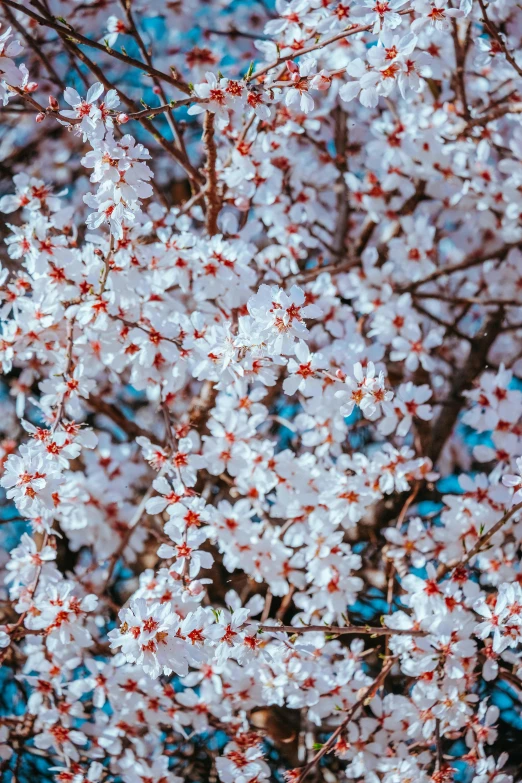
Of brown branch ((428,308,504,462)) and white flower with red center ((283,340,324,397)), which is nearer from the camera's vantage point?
white flower with red center ((283,340,324,397))

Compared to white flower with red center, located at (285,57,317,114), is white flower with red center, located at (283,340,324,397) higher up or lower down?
lower down

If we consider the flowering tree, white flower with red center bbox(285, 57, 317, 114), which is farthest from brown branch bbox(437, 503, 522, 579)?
white flower with red center bbox(285, 57, 317, 114)

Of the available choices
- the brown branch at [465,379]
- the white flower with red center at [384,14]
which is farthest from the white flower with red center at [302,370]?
the brown branch at [465,379]

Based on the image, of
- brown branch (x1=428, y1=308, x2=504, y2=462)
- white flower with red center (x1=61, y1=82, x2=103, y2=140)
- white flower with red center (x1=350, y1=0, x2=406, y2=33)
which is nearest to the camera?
white flower with red center (x1=61, y1=82, x2=103, y2=140)

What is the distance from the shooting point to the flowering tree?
2.23 metres

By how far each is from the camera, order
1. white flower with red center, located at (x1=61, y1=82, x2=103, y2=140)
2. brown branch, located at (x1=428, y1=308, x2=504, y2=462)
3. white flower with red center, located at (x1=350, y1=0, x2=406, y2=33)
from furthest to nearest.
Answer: brown branch, located at (x1=428, y1=308, x2=504, y2=462) < white flower with red center, located at (x1=350, y1=0, x2=406, y2=33) < white flower with red center, located at (x1=61, y1=82, x2=103, y2=140)

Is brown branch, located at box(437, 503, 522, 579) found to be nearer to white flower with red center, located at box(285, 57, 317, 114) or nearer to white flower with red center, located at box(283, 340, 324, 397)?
white flower with red center, located at box(283, 340, 324, 397)

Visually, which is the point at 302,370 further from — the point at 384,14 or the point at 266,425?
the point at 266,425

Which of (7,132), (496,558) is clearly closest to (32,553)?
(496,558)

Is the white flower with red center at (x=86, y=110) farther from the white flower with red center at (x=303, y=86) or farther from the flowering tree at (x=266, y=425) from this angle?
the white flower with red center at (x=303, y=86)

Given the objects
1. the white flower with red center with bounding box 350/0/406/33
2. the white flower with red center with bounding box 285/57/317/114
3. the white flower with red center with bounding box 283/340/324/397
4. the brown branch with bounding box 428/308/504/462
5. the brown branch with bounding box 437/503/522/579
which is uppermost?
the brown branch with bounding box 428/308/504/462

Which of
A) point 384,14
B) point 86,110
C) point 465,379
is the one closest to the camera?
point 86,110

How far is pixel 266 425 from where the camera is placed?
385cm

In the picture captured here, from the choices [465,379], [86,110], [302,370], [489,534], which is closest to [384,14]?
[86,110]
